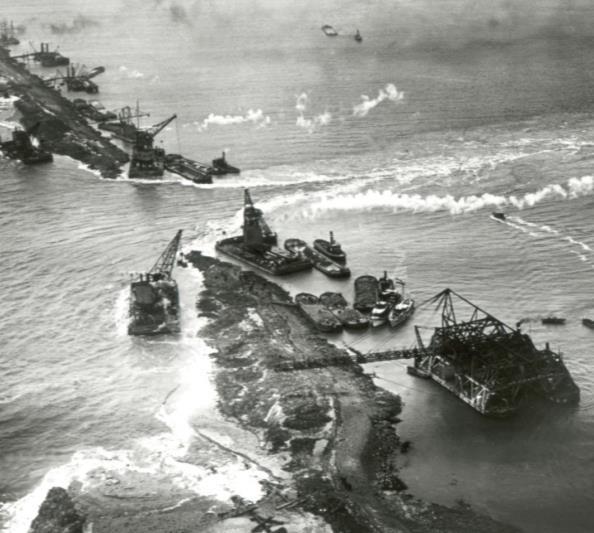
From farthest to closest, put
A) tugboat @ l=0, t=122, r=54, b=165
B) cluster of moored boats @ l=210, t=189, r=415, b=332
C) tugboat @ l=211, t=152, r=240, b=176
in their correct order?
tugboat @ l=0, t=122, r=54, b=165 < tugboat @ l=211, t=152, r=240, b=176 < cluster of moored boats @ l=210, t=189, r=415, b=332

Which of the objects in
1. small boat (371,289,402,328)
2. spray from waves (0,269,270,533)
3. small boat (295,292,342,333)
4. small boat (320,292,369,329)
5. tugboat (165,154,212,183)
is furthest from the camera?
tugboat (165,154,212,183)

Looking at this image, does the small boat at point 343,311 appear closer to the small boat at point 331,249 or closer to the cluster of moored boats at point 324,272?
the cluster of moored boats at point 324,272

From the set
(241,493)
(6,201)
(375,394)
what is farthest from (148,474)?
(6,201)

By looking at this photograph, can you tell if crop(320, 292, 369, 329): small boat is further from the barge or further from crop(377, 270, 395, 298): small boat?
the barge

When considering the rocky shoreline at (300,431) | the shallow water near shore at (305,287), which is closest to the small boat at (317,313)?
the rocky shoreline at (300,431)

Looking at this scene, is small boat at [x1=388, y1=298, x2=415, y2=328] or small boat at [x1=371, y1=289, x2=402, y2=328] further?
small boat at [x1=371, y1=289, x2=402, y2=328]

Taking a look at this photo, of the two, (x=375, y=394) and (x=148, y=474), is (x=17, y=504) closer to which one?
(x=148, y=474)

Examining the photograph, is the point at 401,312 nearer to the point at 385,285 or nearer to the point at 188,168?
the point at 385,285

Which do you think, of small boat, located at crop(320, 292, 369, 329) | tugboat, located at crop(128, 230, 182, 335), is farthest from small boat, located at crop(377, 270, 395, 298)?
tugboat, located at crop(128, 230, 182, 335)
